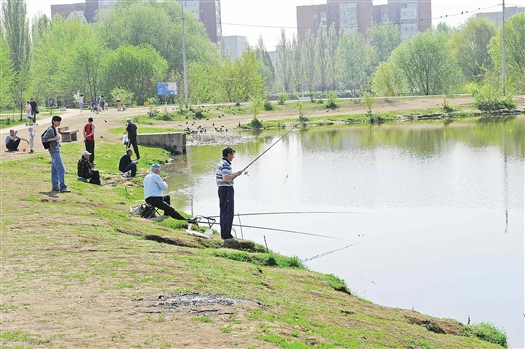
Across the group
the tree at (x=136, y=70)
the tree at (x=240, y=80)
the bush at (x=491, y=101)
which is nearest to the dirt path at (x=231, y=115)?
the bush at (x=491, y=101)

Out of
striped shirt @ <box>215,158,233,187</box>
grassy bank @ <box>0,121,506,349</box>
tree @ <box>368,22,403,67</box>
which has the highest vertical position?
tree @ <box>368,22,403,67</box>

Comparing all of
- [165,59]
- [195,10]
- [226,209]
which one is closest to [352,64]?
[165,59]

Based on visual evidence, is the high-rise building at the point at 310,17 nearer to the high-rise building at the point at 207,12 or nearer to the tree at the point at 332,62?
the high-rise building at the point at 207,12

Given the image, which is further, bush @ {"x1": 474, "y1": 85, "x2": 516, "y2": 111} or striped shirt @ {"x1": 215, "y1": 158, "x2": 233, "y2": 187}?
bush @ {"x1": 474, "y1": 85, "x2": 516, "y2": 111}

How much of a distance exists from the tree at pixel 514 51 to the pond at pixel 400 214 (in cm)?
3695

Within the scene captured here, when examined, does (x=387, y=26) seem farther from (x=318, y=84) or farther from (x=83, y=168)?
(x=83, y=168)

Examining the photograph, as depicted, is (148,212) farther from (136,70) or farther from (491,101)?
(136,70)

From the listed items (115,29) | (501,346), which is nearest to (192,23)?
(115,29)

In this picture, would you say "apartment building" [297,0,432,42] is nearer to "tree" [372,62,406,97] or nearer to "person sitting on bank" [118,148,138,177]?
"tree" [372,62,406,97]

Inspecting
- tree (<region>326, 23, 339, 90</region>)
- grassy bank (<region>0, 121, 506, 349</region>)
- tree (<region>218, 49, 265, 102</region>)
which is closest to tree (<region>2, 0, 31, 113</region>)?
tree (<region>218, 49, 265, 102</region>)

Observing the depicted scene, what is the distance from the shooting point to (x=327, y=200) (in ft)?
78.0

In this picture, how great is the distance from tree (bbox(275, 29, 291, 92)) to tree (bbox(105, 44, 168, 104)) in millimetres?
47473

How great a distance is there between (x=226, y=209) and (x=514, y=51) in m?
A: 68.0

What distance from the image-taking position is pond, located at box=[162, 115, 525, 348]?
14.4 m
